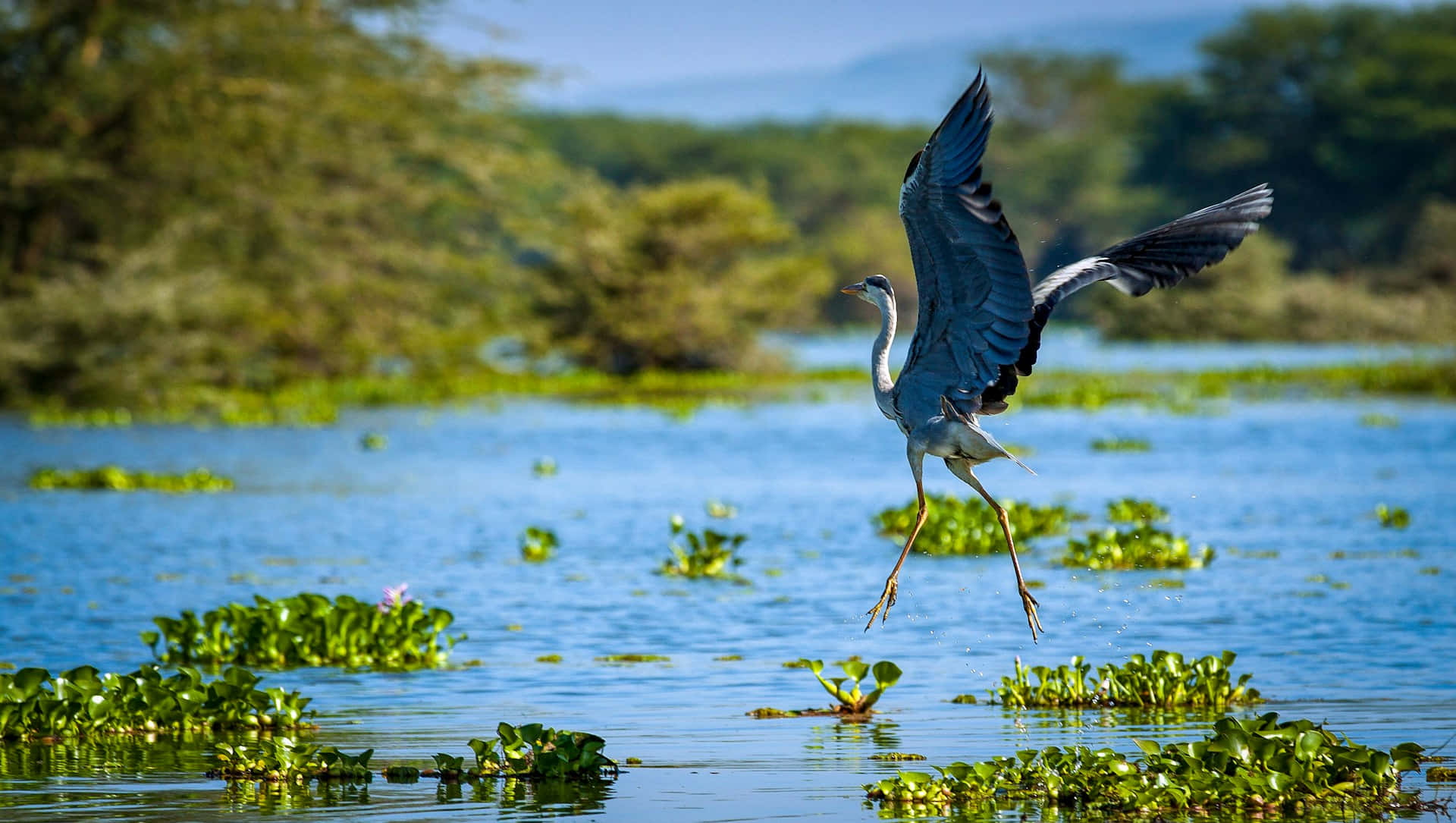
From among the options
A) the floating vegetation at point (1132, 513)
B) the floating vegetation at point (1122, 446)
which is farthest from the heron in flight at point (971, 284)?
the floating vegetation at point (1122, 446)

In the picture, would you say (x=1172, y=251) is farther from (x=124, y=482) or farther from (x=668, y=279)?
(x=668, y=279)

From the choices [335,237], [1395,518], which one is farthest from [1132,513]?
[335,237]

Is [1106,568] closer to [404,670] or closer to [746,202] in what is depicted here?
[404,670]

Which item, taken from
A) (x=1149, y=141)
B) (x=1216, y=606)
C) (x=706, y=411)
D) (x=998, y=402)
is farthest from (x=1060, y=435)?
(x=1149, y=141)

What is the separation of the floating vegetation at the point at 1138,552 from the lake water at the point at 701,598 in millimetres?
134

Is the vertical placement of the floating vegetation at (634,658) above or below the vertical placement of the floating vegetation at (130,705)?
above

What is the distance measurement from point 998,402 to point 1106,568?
20.4 feet

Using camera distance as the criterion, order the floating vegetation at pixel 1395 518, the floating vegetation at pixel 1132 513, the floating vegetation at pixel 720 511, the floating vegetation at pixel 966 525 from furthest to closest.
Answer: the floating vegetation at pixel 720 511, the floating vegetation at pixel 1395 518, the floating vegetation at pixel 1132 513, the floating vegetation at pixel 966 525

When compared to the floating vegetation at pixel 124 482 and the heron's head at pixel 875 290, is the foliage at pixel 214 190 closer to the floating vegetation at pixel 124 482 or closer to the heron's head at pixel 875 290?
the floating vegetation at pixel 124 482

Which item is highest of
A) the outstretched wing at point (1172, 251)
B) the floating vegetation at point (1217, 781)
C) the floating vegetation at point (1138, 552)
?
the outstretched wing at point (1172, 251)

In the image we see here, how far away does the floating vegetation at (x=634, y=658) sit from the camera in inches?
400

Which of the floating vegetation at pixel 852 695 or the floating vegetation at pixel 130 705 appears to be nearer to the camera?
the floating vegetation at pixel 130 705

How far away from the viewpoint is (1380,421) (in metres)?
27.7

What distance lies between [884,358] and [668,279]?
33.1 meters
